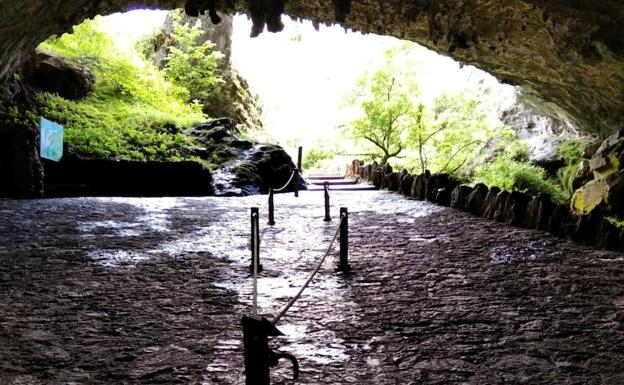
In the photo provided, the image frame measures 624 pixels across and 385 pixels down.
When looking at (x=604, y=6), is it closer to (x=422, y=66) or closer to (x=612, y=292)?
(x=612, y=292)

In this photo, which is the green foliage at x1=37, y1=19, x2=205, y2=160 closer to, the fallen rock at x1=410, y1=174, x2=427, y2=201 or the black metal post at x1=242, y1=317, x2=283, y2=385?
the fallen rock at x1=410, y1=174, x2=427, y2=201

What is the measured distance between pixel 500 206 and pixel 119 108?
14.3 meters

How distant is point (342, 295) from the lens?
4.41 metres

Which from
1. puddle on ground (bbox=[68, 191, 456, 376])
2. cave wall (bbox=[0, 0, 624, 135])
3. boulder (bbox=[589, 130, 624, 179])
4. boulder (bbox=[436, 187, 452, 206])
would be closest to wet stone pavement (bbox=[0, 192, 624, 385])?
puddle on ground (bbox=[68, 191, 456, 376])

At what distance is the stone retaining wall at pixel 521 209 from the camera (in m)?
6.14

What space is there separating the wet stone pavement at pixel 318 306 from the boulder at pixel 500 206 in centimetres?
69

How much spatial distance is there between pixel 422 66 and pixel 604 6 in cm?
1170

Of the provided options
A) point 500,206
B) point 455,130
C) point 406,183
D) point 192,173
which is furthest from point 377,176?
point 500,206

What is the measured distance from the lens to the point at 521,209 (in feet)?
25.1

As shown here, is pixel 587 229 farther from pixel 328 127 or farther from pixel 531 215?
pixel 328 127

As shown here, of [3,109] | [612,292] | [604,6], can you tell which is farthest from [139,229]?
[604,6]

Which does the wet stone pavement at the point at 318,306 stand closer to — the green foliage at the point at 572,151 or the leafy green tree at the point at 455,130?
the green foliage at the point at 572,151

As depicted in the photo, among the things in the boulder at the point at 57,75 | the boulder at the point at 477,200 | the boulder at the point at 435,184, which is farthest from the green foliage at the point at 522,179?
the boulder at the point at 57,75

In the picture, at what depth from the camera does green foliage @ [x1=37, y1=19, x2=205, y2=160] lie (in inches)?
571
